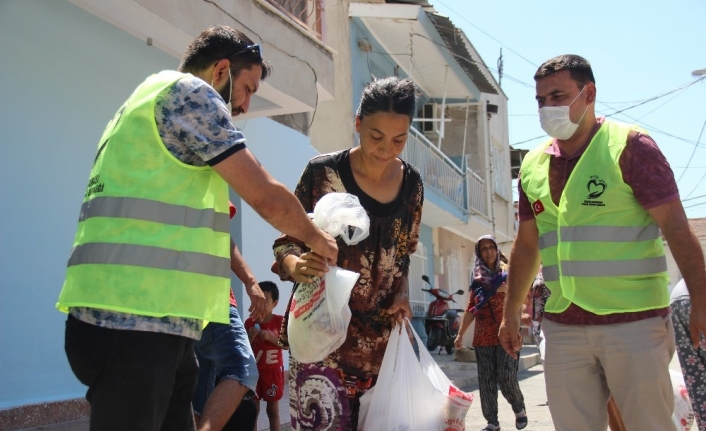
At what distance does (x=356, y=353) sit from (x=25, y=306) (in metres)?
4.56

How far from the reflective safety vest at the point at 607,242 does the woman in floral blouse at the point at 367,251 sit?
69 cm

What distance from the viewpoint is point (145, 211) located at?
99.1 inches

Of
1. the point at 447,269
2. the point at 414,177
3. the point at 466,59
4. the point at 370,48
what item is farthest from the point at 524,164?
the point at 447,269

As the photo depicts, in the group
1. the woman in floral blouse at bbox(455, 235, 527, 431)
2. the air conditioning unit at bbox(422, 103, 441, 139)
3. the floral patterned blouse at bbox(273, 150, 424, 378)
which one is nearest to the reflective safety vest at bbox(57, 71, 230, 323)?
the floral patterned blouse at bbox(273, 150, 424, 378)

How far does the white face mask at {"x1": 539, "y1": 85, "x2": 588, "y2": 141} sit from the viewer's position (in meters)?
3.92

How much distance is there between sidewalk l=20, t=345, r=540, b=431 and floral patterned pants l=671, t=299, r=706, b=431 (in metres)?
3.37

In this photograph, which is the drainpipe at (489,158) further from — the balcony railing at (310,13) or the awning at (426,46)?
the balcony railing at (310,13)

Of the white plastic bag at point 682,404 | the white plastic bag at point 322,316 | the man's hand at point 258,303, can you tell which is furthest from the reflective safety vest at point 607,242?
the man's hand at point 258,303

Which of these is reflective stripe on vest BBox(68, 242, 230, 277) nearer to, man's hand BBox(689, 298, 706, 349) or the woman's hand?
the woman's hand

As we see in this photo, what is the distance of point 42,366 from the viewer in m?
7.15

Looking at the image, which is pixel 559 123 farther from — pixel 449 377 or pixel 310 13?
pixel 449 377

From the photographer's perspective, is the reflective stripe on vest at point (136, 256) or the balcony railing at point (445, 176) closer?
the reflective stripe on vest at point (136, 256)

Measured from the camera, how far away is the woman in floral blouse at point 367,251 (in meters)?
3.21

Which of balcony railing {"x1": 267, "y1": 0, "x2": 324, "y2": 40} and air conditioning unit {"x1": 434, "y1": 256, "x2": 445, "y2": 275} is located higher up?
balcony railing {"x1": 267, "y1": 0, "x2": 324, "y2": 40}
